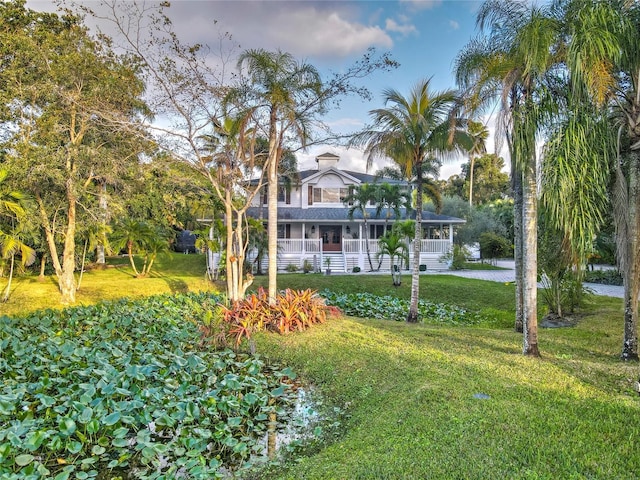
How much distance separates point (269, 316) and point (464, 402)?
517 cm

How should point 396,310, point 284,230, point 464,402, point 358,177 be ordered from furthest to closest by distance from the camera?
point 358,177 < point 284,230 < point 396,310 < point 464,402

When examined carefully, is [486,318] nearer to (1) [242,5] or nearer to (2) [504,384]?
(2) [504,384]

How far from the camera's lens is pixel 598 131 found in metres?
5.68

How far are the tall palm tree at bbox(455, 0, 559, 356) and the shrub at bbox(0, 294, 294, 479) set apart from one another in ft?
13.7

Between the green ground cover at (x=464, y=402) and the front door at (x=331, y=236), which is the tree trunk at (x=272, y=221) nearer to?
the green ground cover at (x=464, y=402)

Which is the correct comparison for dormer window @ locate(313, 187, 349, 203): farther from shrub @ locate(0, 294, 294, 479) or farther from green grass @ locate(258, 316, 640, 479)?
shrub @ locate(0, 294, 294, 479)

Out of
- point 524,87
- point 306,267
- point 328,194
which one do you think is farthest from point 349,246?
point 524,87

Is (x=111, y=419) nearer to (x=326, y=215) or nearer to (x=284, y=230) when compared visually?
(x=326, y=215)

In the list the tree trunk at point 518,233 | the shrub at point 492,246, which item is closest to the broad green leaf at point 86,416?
the tree trunk at point 518,233

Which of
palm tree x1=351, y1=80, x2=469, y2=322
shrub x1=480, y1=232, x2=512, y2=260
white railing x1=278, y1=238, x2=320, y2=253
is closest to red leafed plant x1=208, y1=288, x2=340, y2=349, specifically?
palm tree x1=351, y1=80, x2=469, y2=322

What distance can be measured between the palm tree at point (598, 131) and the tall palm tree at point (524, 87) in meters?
0.34

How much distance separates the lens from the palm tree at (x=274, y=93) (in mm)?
9234

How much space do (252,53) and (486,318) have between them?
993 cm

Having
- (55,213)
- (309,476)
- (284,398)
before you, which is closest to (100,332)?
(284,398)
